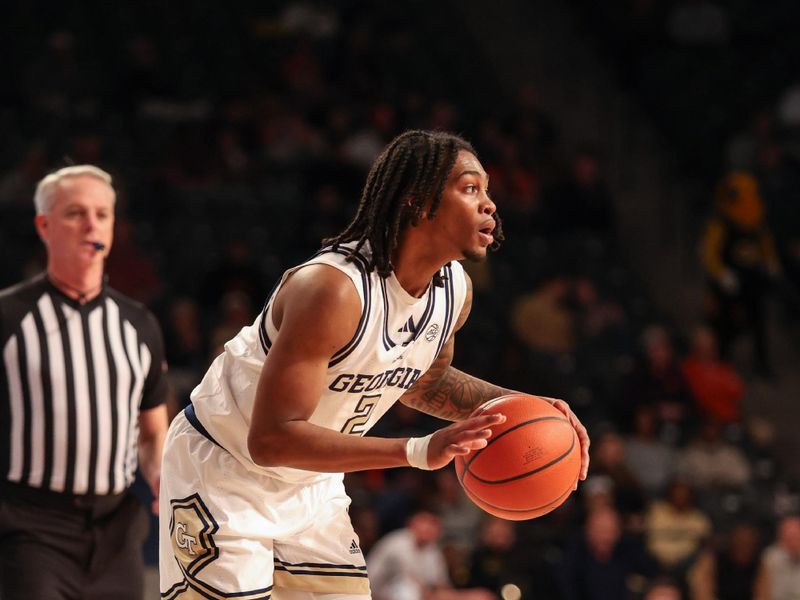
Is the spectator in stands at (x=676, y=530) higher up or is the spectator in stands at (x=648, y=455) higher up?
the spectator in stands at (x=648, y=455)

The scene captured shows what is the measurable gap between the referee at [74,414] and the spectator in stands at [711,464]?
6504 millimetres

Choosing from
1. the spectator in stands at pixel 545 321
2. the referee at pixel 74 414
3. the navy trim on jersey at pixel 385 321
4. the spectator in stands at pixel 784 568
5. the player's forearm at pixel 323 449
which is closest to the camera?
the player's forearm at pixel 323 449

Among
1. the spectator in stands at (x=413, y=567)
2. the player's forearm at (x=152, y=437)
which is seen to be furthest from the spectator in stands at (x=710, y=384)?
the player's forearm at (x=152, y=437)

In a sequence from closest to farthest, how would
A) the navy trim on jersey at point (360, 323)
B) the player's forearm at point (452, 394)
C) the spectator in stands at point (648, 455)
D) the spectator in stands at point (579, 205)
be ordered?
1. the navy trim on jersey at point (360, 323)
2. the player's forearm at point (452, 394)
3. the spectator in stands at point (648, 455)
4. the spectator in stands at point (579, 205)

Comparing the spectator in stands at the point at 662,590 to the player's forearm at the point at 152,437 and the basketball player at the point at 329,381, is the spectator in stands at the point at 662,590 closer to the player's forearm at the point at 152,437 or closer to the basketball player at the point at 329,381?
the player's forearm at the point at 152,437

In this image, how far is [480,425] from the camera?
9.92 feet

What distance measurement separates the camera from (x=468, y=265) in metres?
10.9

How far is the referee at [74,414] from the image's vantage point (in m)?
4.25

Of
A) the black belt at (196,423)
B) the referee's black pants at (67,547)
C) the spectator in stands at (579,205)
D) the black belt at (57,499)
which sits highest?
the spectator in stands at (579,205)

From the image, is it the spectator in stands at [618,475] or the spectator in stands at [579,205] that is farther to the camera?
the spectator in stands at [579,205]

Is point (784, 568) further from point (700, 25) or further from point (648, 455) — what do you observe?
point (700, 25)

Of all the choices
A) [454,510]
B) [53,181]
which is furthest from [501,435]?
[454,510]

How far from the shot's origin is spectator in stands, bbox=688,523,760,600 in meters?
9.07

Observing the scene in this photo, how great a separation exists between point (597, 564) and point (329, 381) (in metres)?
5.64
